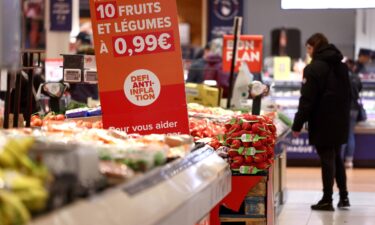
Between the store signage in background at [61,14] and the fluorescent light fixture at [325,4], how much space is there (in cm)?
810

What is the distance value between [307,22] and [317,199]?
42.4 feet

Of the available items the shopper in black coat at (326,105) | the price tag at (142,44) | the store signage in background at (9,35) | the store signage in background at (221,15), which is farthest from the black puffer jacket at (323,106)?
the store signage in background at (221,15)

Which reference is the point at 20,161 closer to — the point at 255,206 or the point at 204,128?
the point at 255,206

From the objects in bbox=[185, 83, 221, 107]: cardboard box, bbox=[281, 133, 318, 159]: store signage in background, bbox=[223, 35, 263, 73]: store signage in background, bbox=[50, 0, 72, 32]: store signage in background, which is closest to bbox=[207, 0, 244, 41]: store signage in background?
bbox=[50, 0, 72, 32]: store signage in background

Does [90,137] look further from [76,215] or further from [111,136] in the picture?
[76,215]

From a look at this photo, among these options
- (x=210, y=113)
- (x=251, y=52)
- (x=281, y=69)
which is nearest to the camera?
(x=210, y=113)

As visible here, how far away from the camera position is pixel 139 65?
6879 millimetres

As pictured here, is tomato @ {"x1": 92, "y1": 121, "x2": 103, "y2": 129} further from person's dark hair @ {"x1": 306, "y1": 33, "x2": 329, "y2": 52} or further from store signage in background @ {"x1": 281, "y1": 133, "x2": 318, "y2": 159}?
store signage in background @ {"x1": 281, "y1": 133, "x2": 318, "y2": 159}

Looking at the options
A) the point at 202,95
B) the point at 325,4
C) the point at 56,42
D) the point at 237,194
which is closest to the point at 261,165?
the point at 237,194

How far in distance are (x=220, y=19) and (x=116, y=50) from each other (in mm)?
→ 13969

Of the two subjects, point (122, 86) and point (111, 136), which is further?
point (122, 86)

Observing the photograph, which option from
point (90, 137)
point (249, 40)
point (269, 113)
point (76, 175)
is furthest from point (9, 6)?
point (249, 40)

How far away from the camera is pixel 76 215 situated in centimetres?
312

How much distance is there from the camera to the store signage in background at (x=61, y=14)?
17734 millimetres
